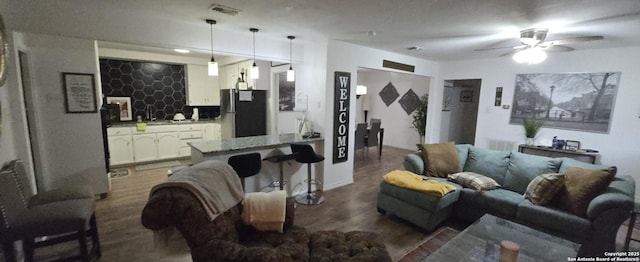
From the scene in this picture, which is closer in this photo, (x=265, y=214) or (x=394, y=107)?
(x=265, y=214)

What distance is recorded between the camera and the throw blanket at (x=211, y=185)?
5.02 feet

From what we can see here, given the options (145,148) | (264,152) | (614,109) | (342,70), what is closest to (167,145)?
(145,148)

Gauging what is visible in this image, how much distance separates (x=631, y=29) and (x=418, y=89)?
4019mm

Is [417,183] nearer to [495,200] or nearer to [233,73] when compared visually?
[495,200]

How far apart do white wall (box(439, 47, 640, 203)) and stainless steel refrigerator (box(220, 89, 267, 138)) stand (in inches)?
170

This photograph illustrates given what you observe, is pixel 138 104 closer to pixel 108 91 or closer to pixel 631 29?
pixel 108 91

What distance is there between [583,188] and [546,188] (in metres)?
0.26

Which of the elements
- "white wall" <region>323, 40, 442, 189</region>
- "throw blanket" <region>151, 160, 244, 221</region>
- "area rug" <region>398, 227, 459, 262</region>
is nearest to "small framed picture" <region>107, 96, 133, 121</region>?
"white wall" <region>323, 40, 442, 189</region>

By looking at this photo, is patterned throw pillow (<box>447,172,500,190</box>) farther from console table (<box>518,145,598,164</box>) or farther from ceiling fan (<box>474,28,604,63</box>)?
console table (<box>518,145,598,164</box>)

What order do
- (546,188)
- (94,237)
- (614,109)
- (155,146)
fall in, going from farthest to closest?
(155,146), (614,109), (546,188), (94,237)

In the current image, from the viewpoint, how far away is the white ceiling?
221 cm

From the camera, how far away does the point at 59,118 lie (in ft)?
9.94

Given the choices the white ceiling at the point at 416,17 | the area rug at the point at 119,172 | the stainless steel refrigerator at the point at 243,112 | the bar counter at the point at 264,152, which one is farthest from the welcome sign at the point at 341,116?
the area rug at the point at 119,172

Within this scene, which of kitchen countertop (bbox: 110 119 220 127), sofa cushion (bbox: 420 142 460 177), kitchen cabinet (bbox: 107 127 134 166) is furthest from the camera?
kitchen countertop (bbox: 110 119 220 127)
